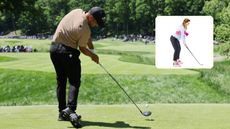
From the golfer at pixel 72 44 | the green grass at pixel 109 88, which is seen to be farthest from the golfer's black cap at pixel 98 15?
the green grass at pixel 109 88

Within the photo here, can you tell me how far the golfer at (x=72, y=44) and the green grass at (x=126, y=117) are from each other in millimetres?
410

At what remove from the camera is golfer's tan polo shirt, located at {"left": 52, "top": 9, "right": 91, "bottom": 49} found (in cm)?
748

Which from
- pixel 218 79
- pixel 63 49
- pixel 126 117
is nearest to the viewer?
pixel 63 49

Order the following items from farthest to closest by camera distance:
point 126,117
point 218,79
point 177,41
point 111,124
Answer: point 177,41, point 218,79, point 126,117, point 111,124

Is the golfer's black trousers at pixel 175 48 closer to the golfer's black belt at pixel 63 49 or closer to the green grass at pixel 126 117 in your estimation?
the green grass at pixel 126 117

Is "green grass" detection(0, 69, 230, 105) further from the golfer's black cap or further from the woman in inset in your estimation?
the golfer's black cap

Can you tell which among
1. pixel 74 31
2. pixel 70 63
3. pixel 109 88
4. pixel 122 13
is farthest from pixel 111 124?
pixel 122 13

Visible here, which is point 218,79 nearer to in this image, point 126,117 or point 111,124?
point 126,117

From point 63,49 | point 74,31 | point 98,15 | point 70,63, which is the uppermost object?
point 98,15

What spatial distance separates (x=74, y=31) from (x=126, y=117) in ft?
6.12

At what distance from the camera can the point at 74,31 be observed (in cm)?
756

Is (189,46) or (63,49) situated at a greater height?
(63,49)

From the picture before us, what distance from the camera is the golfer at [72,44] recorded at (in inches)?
295

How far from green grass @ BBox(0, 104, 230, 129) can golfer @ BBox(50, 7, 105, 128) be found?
1.35ft
